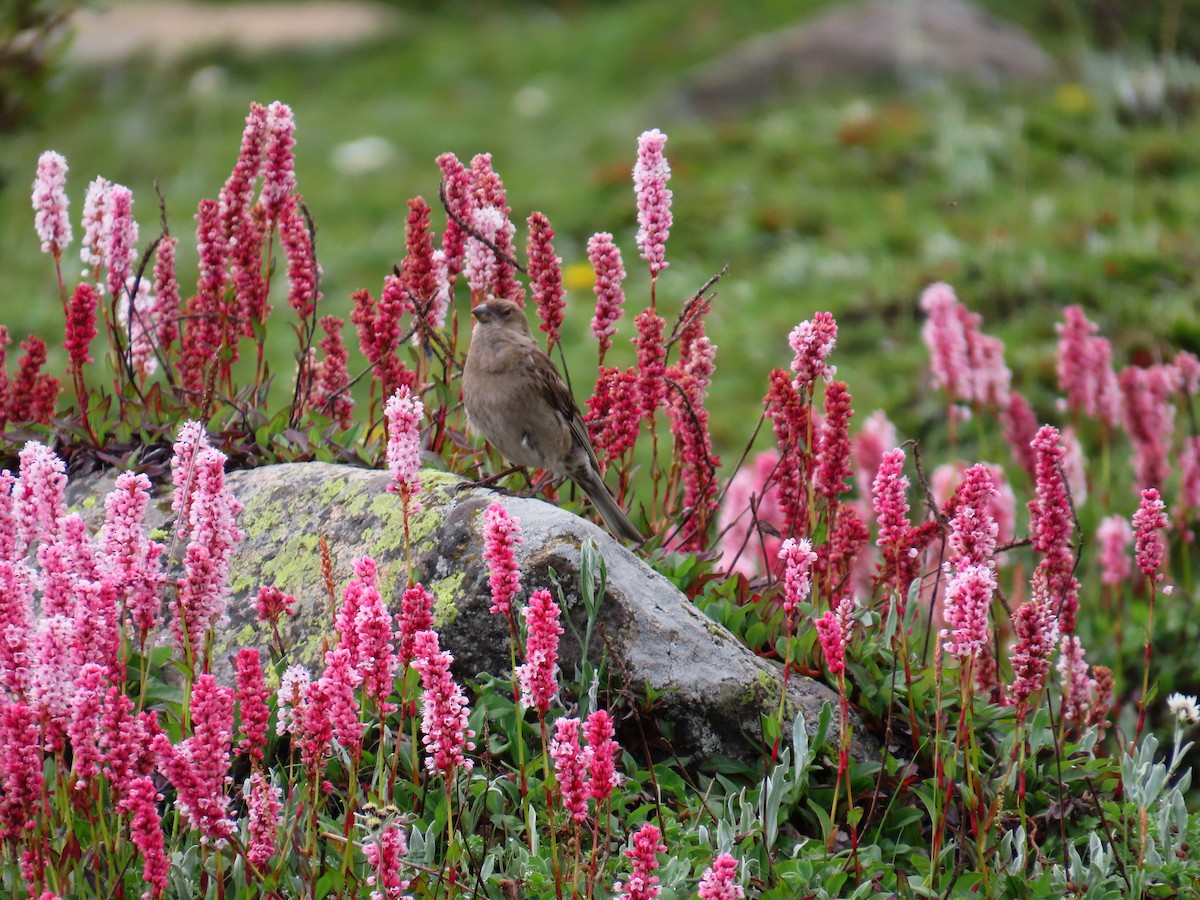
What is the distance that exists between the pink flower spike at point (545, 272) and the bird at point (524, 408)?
285 millimetres

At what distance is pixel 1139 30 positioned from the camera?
14.9 m

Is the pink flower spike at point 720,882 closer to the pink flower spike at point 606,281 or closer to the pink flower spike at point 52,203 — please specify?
the pink flower spike at point 606,281

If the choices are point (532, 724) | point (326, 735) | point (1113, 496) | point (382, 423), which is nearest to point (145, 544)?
point (326, 735)

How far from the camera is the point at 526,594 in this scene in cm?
375

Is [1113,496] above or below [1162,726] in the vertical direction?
above

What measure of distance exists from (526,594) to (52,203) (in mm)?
1703

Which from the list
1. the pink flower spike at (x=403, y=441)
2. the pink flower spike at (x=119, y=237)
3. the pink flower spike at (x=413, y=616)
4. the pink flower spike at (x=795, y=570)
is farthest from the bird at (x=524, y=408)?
the pink flower spike at (x=413, y=616)

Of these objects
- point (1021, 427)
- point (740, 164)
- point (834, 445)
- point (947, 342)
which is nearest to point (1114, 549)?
point (1021, 427)

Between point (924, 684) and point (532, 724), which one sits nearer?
point (532, 724)

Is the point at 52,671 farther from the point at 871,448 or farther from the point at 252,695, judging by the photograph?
the point at 871,448

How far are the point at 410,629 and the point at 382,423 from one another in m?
2.02

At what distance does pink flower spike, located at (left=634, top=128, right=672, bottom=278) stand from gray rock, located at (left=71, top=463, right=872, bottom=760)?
30.7 inches

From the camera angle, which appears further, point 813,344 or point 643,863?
point 813,344

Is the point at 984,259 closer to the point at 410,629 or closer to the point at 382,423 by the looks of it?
the point at 382,423
